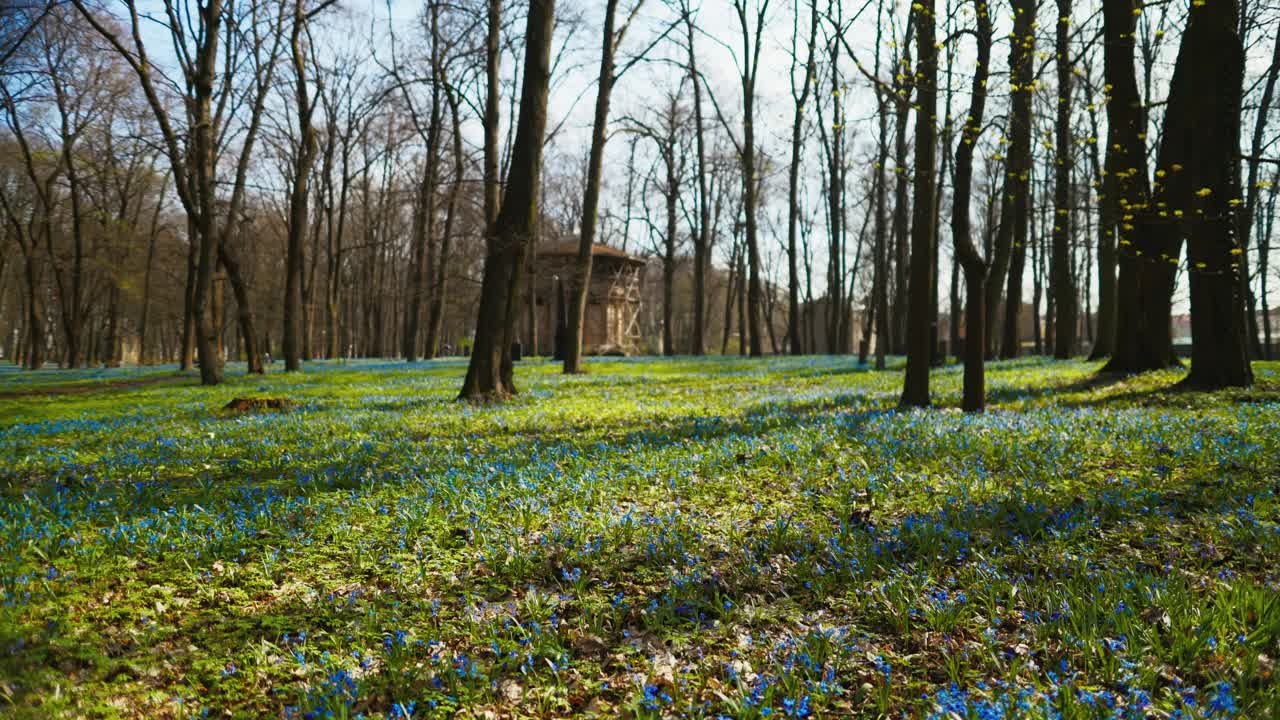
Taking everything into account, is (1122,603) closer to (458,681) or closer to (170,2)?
(458,681)

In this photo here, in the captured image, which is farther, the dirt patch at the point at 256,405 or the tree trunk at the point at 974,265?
the dirt patch at the point at 256,405

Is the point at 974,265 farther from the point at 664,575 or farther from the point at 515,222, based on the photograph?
the point at 515,222

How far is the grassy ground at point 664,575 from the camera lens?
2703 mm

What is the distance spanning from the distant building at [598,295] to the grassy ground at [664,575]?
37.2 metres

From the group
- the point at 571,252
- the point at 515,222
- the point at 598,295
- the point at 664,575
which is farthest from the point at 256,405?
the point at 598,295

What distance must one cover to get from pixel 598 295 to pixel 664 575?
42.5 metres

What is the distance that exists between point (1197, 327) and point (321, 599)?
469 inches

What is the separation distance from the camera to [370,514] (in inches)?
195

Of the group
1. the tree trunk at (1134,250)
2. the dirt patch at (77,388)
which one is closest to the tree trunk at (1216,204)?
Result: the tree trunk at (1134,250)

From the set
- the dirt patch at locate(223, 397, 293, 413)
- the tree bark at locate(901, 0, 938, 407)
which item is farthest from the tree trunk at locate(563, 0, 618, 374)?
the tree bark at locate(901, 0, 938, 407)

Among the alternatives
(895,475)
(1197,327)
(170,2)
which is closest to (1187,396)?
(1197,327)

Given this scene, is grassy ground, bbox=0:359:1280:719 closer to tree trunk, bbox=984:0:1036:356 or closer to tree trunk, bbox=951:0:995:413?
tree trunk, bbox=951:0:995:413

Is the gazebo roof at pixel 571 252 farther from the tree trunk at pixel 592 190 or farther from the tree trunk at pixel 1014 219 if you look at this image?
the tree trunk at pixel 1014 219

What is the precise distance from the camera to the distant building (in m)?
44.0
